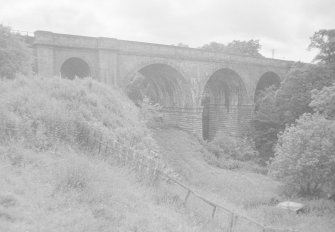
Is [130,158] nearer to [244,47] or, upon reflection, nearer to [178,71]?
[178,71]

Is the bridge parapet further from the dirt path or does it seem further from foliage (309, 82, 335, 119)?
foliage (309, 82, 335, 119)

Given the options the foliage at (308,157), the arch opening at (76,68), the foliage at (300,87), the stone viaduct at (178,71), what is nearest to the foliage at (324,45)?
the foliage at (300,87)

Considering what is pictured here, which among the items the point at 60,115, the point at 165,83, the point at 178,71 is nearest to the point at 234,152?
the point at 178,71

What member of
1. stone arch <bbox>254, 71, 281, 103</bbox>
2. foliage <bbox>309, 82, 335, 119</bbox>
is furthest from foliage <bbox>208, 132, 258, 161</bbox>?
foliage <bbox>309, 82, 335, 119</bbox>

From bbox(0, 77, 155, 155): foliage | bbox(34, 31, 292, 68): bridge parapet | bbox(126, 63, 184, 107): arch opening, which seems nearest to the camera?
bbox(0, 77, 155, 155): foliage

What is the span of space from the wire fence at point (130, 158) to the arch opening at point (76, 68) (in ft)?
39.0

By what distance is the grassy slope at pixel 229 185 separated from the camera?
11.8 m

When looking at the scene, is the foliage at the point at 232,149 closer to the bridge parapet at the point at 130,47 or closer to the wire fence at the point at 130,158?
the bridge parapet at the point at 130,47

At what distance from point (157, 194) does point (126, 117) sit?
5.94 meters

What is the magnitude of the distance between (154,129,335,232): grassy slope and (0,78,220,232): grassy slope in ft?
12.4

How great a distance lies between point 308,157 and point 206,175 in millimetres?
4655

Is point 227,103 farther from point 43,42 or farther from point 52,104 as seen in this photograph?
point 52,104

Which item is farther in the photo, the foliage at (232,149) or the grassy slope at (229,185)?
the foliage at (232,149)

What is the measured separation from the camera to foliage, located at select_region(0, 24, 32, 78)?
15.2m
